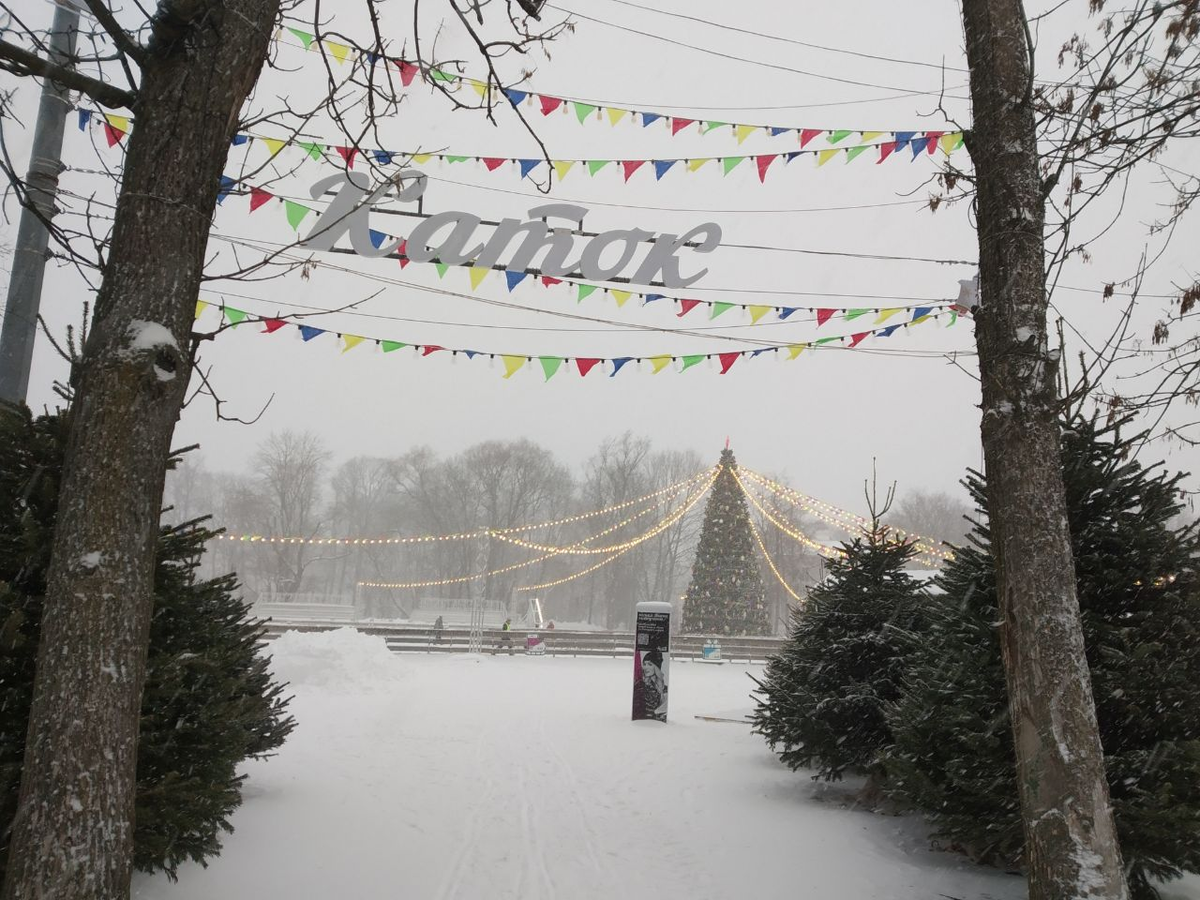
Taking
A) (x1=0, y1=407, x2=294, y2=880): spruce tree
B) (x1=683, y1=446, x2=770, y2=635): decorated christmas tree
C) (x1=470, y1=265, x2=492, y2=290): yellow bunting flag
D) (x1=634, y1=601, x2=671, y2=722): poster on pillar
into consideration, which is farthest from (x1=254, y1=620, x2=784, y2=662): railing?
(x1=0, y1=407, x2=294, y2=880): spruce tree

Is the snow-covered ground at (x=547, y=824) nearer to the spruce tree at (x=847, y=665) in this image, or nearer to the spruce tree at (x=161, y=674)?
the spruce tree at (x=847, y=665)

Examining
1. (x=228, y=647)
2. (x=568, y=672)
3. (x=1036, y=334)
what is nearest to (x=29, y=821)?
(x=228, y=647)

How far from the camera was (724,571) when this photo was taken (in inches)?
1362

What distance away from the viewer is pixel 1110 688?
14.7 feet

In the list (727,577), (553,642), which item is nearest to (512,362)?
(553,642)

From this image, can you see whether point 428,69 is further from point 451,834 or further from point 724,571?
point 724,571

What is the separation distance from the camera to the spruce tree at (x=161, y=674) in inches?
136

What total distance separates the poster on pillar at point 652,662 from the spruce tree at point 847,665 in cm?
418

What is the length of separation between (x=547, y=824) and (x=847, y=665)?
3.29 metres

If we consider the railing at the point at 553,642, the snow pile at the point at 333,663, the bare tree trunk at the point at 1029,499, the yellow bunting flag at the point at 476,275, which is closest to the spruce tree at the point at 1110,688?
the bare tree trunk at the point at 1029,499

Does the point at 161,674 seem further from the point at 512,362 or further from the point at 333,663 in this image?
the point at 333,663

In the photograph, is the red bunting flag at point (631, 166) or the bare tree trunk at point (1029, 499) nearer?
the bare tree trunk at point (1029, 499)

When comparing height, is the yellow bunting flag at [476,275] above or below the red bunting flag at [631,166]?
below

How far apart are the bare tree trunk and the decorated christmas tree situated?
30.3 meters
